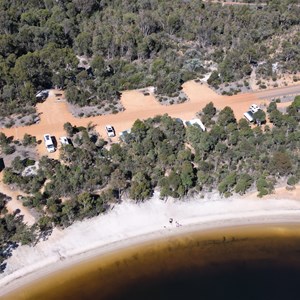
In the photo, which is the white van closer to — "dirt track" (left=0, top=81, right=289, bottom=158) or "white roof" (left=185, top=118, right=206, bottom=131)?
"dirt track" (left=0, top=81, right=289, bottom=158)

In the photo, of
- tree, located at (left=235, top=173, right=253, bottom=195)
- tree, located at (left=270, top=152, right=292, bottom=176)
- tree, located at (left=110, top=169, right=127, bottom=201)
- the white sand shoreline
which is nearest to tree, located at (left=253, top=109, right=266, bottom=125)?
tree, located at (left=270, top=152, right=292, bottom=176)

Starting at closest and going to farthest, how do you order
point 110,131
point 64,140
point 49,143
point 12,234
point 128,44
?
1. point 12,234
2. point 49,143
3. point 64,140
4. point 110,131
5. point 128,44

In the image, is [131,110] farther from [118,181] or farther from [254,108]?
[118,181]

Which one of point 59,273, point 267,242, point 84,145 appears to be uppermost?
point 84,145

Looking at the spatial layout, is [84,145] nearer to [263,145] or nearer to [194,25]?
[263,145]

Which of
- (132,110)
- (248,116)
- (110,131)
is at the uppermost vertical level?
(110,131)

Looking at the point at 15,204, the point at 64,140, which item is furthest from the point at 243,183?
the point at 15,204

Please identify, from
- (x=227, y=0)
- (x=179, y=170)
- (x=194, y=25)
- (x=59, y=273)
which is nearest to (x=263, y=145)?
(x=179, y=170)
